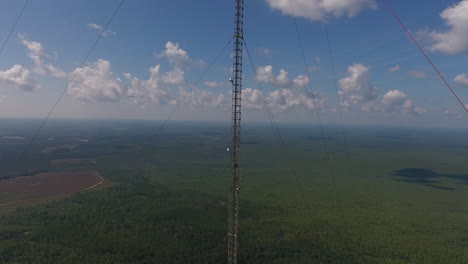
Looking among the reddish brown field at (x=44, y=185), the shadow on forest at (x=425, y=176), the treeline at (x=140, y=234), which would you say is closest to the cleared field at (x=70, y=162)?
the reddish brown field at (x=44, y=185)

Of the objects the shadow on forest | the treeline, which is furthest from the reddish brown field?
the shadow on forest

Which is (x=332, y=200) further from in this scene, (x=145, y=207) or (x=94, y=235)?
(x=94, y=235)

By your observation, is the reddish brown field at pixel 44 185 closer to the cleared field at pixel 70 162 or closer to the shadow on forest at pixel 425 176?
the cleared field at pixel 70 162

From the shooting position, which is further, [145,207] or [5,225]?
[145,207]

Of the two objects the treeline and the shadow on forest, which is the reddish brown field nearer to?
the treeline

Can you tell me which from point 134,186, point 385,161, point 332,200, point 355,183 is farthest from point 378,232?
point 385,161

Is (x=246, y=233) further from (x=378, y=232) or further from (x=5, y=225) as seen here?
(x=5, y=225)

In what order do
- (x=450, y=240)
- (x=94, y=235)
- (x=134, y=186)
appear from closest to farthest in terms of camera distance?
1. (x=94, y=235)
2. (x=450, y=240)
3. (x=134, y=186)

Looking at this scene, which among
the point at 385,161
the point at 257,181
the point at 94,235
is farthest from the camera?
the point at 385,161
